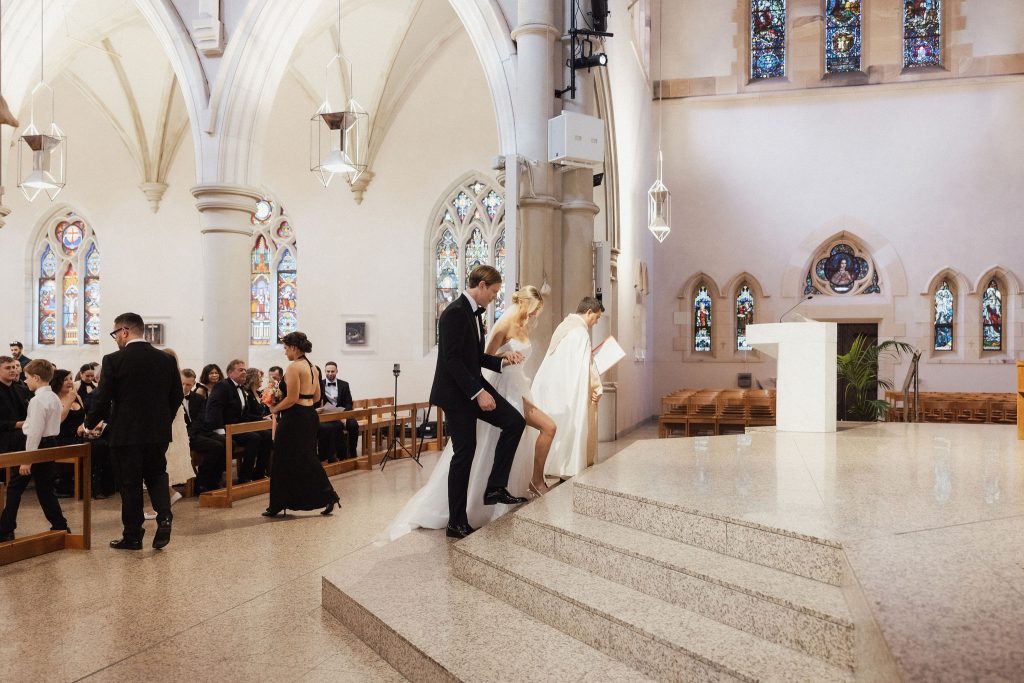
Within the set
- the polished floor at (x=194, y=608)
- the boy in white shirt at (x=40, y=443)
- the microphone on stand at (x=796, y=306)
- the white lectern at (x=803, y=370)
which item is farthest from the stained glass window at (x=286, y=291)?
the white lectern at (x=803, y=370)

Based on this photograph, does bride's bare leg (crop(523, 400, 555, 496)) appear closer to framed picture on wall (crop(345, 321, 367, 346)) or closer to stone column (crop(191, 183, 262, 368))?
stone column (crop(191, 183, 262, 368))

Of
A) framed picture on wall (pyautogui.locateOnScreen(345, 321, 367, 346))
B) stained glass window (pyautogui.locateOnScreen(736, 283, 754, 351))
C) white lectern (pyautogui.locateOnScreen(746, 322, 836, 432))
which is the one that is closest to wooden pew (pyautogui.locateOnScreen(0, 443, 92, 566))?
white lectern (pyautogui.locateOnScreen(746, 322, 836, 432))

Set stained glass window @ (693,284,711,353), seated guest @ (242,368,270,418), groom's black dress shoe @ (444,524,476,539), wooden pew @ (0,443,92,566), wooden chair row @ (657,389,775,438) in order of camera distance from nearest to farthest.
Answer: groom's black dress shoe @ (444,524,476,539), wooden pew @ (0,443,92,566), seated guest @ (242,368,270,418), wooden chair row @ (657,389,775,438), stained glass window @ (693,284,711,353)

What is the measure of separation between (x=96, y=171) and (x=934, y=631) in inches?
686

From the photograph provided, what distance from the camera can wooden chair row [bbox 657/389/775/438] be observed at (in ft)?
35.1

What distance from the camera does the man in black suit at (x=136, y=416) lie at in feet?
16.6

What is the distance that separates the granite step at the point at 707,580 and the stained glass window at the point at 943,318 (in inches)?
531

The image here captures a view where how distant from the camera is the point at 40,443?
554 centimetres

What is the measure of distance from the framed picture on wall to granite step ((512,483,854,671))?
35.5 feet

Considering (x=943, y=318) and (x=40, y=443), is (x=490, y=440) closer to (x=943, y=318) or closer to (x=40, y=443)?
(x=40, y=443)

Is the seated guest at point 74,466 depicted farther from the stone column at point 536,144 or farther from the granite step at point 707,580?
the granite step at point 707,580

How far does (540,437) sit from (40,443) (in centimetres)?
338

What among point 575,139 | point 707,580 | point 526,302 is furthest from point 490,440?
point 575,139

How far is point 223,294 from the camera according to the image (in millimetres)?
9594
